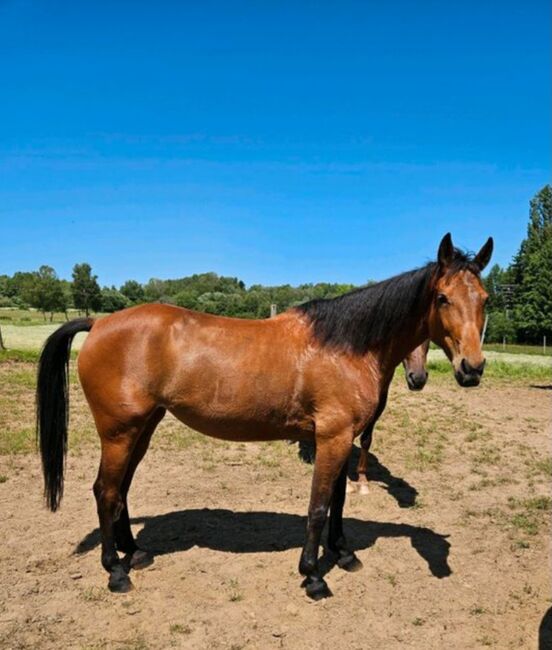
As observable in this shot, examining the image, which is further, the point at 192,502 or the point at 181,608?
the point at 192,502

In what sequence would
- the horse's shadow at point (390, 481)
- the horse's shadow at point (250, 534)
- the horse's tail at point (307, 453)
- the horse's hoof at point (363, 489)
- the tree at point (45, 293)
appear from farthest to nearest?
1. the tree at point (45, 293)
2. the horse's tail at point (307, 453)
3. the horse's hoof at point (363, 489)
4. the horse's shadow at point (390, 481)
5. the horse's shadow at point (250, 534)

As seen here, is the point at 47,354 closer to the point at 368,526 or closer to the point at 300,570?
the point at 300,570

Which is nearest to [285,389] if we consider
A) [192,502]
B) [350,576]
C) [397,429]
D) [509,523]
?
[350,576]

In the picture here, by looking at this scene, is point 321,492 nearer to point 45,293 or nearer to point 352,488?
point 352,488

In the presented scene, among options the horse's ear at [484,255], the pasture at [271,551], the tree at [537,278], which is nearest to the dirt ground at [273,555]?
the pasture at [271,551]

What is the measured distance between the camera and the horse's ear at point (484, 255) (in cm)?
318

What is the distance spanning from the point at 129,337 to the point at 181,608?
1.90 m

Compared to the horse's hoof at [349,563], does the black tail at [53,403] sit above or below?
above

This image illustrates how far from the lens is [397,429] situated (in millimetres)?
8219

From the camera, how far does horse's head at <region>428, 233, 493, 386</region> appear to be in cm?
300

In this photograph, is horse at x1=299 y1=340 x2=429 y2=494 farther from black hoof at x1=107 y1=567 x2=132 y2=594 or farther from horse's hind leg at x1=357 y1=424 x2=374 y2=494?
black hoof at x1=107 y1=567 x2=132 y2=594

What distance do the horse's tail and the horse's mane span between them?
313 centimetres

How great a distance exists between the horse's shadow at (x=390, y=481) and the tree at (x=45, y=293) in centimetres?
4141

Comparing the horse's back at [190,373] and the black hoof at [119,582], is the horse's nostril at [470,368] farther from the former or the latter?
the black hoof at [119,582]
